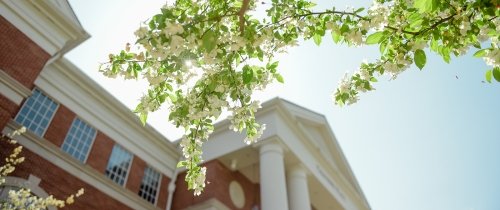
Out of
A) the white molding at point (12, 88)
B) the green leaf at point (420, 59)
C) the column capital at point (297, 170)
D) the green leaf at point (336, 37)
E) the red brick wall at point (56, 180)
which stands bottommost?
the green leaf at point (420, 59)

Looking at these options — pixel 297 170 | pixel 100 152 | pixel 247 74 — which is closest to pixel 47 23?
pixel 100 152

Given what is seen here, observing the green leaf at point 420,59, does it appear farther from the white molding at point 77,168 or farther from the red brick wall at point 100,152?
the red brick wall at point 100,152

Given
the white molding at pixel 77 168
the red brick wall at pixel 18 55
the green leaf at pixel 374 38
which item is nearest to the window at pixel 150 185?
the white molding at pixel 77 168

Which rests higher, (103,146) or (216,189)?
(103,146)

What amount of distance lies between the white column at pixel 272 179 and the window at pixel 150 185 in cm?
482

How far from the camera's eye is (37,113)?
1216 cm

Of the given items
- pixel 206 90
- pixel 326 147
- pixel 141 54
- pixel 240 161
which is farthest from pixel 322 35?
pixel 326 147

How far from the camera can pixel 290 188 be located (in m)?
16.4

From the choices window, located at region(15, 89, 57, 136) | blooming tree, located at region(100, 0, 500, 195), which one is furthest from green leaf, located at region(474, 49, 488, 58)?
window, located at region(15, 89, 57, 136)

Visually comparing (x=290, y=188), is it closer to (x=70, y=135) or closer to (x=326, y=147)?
(x=326, y=147)

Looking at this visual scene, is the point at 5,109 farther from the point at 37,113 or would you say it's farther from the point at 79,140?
the point at 79,140

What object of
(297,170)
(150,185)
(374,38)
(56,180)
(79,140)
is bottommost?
(374,38)

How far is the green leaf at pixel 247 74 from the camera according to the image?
415 cm

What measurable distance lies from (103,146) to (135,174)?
1864 mm
